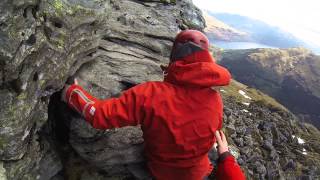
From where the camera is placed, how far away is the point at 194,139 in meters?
11.1

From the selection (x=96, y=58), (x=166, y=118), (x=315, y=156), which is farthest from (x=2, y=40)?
(x=315, y=156)

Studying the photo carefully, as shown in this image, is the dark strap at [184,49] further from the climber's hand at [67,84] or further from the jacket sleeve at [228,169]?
the climber's hand at [67,84]

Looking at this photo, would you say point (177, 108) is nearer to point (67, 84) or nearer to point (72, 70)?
point (67, 84)

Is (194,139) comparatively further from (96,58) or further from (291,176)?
(291,176)

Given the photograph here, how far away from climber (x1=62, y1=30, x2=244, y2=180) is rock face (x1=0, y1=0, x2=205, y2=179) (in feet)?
6.08

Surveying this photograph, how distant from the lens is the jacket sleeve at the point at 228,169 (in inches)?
454

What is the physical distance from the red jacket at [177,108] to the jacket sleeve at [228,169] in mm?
1069

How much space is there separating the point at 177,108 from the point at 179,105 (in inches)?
4.1

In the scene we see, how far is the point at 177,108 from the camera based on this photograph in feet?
35.7

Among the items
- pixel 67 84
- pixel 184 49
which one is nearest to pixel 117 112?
pixel 184 49

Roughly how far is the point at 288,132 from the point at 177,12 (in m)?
50.5

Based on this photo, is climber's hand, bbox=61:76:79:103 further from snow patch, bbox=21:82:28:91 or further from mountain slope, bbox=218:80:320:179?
mountain slope, bbox=218:80:320:179

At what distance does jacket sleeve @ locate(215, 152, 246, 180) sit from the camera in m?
11.5

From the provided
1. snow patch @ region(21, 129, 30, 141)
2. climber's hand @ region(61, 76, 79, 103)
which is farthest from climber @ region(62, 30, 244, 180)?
snow patch @ region(21, 129, 30, 141)
